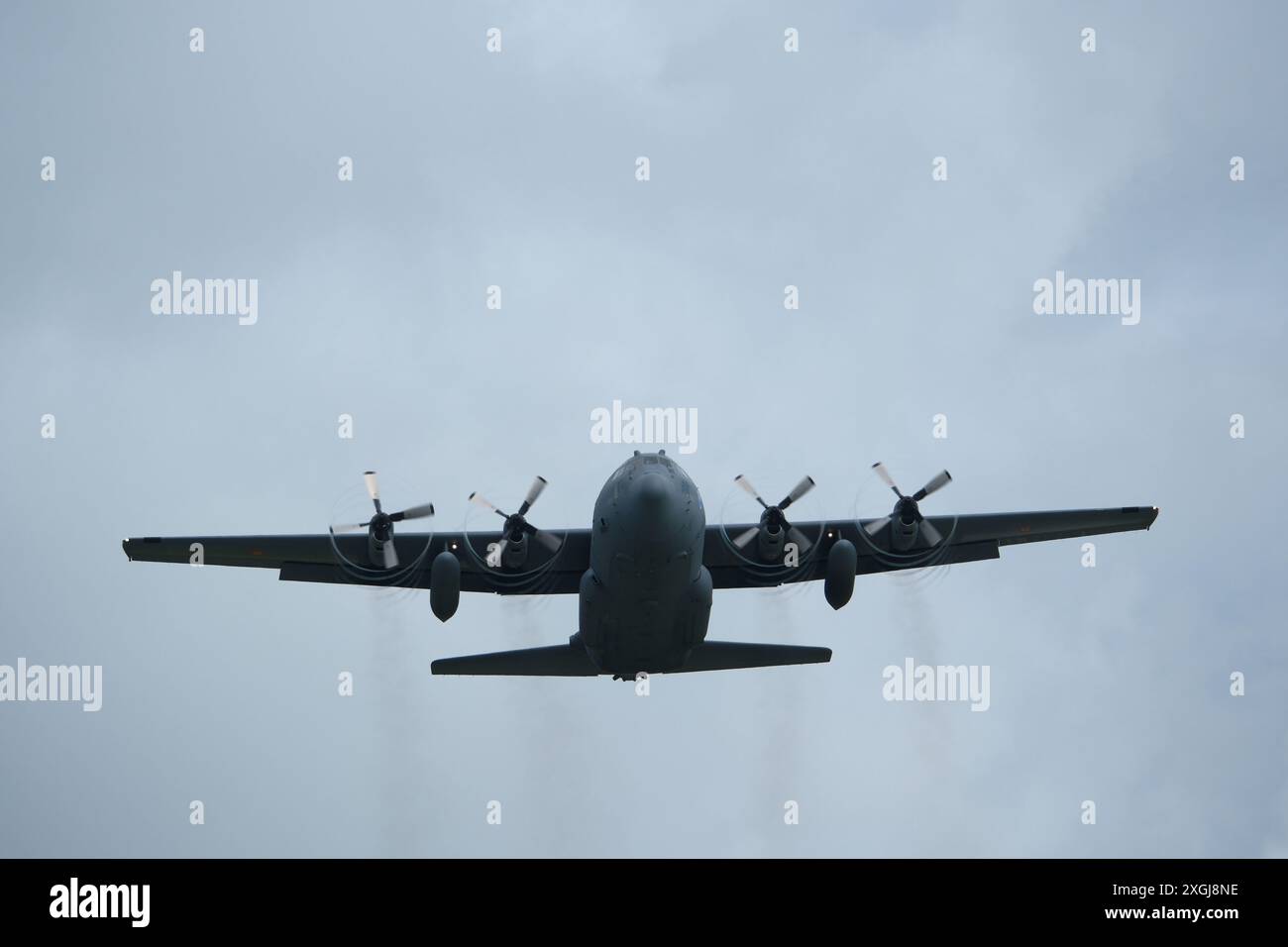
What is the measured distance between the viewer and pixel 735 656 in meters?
29.4

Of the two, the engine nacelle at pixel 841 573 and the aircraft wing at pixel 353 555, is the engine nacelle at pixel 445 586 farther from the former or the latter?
the engine nacelle at pixel 841 573

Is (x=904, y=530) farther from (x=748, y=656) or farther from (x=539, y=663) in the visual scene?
(x=539, y=663)

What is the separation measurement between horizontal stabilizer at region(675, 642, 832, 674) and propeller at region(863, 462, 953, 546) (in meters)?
3.20

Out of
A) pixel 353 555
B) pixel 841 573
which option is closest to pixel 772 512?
pixel 841 573

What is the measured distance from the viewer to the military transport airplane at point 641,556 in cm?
2628

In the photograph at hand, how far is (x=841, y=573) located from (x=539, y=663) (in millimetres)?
6919

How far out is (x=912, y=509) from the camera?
29484 mm

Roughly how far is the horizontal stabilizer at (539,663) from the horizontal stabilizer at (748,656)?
7.30 feet

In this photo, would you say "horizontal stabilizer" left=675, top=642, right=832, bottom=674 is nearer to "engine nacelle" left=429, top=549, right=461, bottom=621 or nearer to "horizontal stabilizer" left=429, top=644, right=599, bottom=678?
"horizontal stabilizer" left=429, top=644, right=599, bottom=678

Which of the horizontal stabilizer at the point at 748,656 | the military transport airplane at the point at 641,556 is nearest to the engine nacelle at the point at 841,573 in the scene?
the military transport airplane at the point at 641,556
